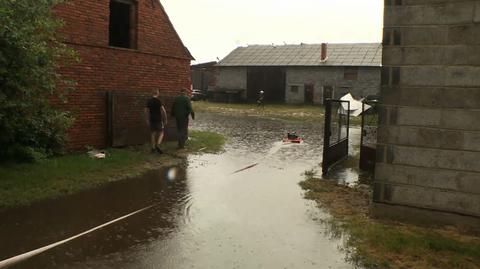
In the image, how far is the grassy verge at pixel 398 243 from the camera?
5578 mm

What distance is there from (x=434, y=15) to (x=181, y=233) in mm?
5062

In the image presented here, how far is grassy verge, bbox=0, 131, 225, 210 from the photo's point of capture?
318 inches

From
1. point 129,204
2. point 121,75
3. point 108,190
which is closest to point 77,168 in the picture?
point 108,190

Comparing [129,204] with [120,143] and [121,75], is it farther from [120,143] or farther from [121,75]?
[121,75]

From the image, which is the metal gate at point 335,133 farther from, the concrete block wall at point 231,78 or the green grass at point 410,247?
the concrete block wall at point 231,78

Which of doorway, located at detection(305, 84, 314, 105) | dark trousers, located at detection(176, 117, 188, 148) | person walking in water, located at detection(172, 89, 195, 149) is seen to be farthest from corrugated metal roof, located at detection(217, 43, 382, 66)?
dark trousers, located at detection(176, 117, 188, 148)

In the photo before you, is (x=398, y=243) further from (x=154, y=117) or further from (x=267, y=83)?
(x=267, y=83)

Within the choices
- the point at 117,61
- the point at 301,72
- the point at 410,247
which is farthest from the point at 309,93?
the point at 410,247

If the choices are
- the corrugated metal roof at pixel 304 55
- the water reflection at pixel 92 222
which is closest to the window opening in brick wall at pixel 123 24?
the water reflection at pixel 92 222

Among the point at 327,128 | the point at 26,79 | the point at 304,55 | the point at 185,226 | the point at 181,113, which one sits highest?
the point at 304,55

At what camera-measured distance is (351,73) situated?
132 feet

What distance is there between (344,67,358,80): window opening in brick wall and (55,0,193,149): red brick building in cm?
2696

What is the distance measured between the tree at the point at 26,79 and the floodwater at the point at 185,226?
2.09 m

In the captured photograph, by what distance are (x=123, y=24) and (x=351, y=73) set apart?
28805mm
